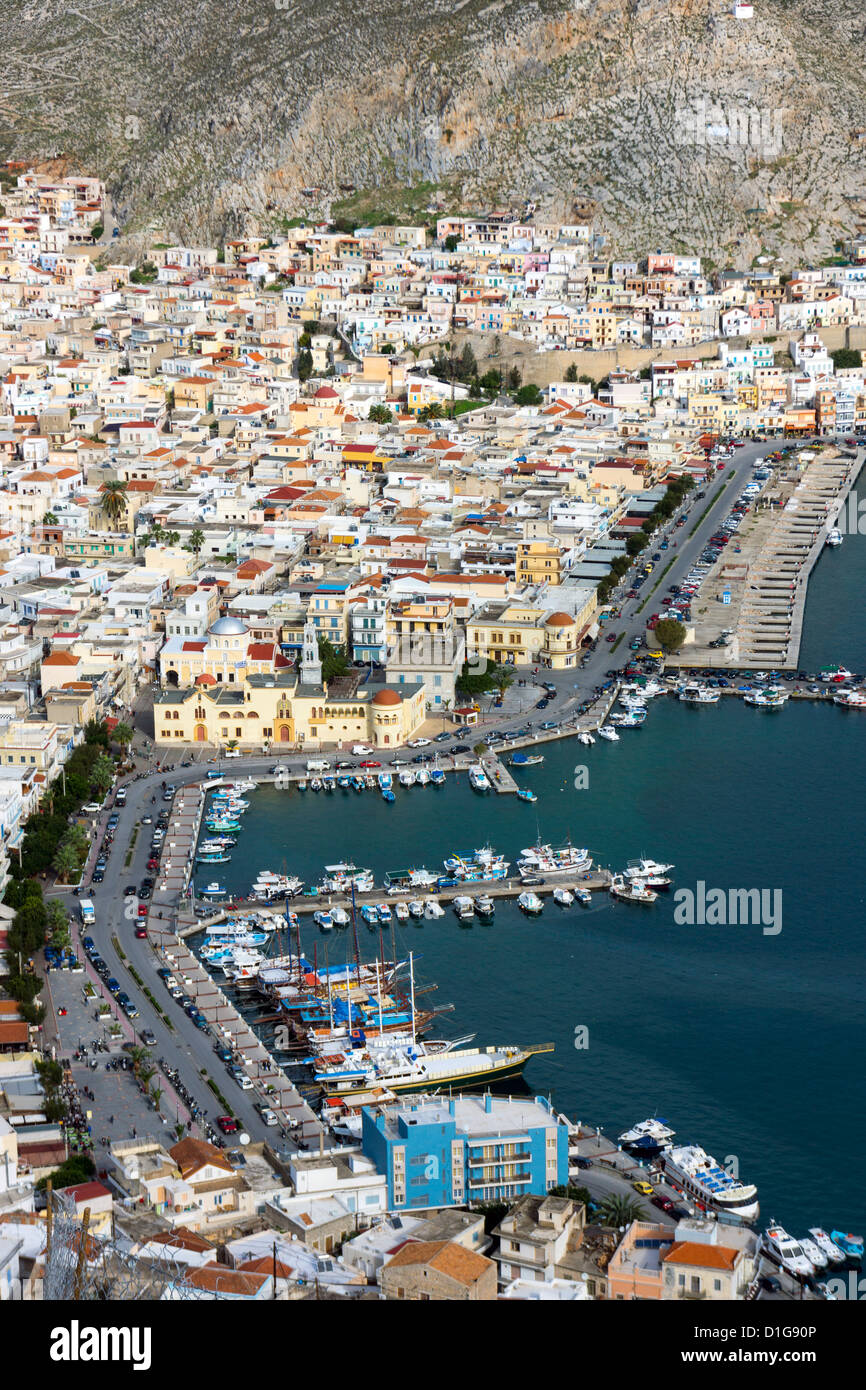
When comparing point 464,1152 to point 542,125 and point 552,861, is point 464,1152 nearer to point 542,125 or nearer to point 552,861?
point 552,861

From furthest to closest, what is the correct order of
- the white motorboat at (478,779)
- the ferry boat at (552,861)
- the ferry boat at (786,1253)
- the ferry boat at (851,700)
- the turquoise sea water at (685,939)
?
the ferry boat at (851,700), the white motorboat at (478,779), the ferry boat at (552,861), the turquoise sea water at (685,939), the ferry boat at (786,1253)

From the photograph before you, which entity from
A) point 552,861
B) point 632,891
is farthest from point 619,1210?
point 552,861

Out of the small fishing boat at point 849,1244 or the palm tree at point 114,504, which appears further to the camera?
the palm tree at point 114,504

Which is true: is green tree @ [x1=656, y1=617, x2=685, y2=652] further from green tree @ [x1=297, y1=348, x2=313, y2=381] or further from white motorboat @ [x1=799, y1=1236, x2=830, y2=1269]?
green tree @ [x1=297, y1=348, x2=313, y2=381]

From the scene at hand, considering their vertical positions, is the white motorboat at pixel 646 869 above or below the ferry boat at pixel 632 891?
above

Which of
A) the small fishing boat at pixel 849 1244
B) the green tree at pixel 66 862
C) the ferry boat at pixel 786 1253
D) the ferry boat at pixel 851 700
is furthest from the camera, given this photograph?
the ferry boat at pixel 851 700

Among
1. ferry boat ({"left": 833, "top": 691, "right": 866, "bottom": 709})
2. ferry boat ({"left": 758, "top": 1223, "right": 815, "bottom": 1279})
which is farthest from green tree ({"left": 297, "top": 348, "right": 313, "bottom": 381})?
ferry boat ({"left": 758, "top": 1223, "right": 815, "bottom": 1279})

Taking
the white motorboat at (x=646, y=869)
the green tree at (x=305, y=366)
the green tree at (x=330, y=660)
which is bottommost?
the white motorboat at (x=646, y=869)

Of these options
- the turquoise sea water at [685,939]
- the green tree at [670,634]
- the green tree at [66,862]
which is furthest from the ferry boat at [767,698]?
the green tree at [66,862]

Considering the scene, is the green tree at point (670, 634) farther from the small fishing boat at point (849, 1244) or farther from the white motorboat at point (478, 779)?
the small fishing boat at point (849, 1244)
